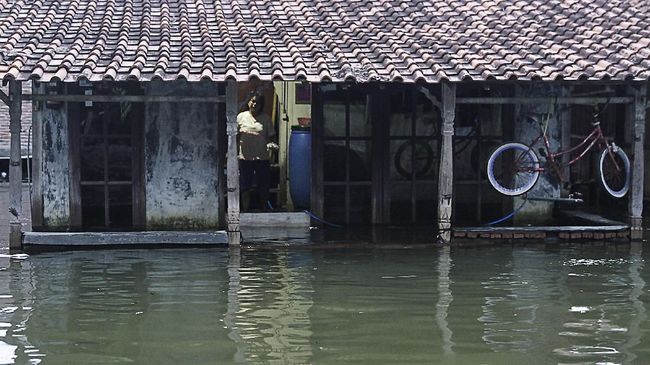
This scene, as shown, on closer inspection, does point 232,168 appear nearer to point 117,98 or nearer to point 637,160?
point 117,98

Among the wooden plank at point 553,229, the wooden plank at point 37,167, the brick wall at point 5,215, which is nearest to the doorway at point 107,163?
the wooden plank at point 37,167

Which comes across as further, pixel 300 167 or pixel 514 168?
pixel 300 167

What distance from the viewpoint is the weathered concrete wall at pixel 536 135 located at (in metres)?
13.2

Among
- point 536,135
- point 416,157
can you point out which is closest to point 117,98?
point 416,157

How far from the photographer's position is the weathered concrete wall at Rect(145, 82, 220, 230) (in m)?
12.8

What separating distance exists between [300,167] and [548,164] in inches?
146

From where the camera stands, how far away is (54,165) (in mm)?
12633

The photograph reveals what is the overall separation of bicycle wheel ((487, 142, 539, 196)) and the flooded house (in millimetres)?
46

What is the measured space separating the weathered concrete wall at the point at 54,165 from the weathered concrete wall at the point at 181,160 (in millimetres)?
1132

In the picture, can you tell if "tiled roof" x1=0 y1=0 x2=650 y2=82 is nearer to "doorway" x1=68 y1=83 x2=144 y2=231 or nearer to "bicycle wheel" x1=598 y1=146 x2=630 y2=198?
"doorway" x1=68 y1=83 x2=144 y2=231

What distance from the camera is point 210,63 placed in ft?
35.4

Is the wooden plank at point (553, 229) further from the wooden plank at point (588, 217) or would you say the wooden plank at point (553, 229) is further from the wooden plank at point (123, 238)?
the wooden plank at point (123, 238)

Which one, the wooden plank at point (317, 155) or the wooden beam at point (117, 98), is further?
the wooden plank at point (317, 155)

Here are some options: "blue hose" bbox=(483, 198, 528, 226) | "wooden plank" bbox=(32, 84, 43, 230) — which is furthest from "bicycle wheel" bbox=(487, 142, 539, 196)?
"wooden plank" bbox=(32, 84, 43, 230)
